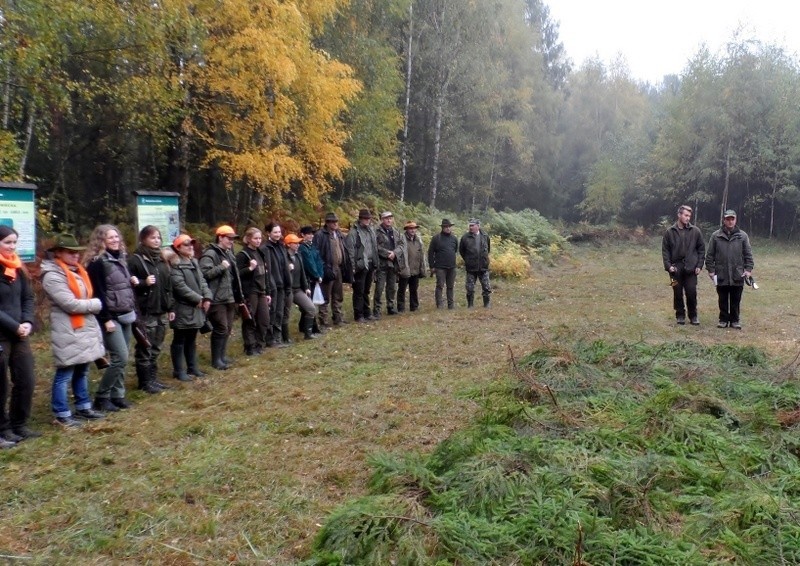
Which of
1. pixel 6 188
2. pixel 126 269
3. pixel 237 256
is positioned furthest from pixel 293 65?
pixel 126 269

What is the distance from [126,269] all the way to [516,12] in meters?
33.6

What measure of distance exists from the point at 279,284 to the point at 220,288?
131 cm

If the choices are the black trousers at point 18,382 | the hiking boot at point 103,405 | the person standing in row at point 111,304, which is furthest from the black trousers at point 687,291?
the black trousers at point 18,382

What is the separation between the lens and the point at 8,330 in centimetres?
488

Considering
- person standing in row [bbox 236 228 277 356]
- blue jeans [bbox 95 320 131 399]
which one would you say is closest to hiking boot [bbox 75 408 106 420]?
blue jeans [bbox 95 320 131 399]

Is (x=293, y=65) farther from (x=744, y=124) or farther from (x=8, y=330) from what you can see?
(x=744, y=124)

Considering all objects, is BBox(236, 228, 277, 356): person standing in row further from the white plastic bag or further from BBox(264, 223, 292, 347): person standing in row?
the white plastic bag

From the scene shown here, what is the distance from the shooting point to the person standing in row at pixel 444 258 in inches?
468

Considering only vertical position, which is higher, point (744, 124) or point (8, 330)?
point (744, 124)

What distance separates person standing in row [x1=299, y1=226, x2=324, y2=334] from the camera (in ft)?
31.5

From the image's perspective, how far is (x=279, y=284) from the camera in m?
8.72

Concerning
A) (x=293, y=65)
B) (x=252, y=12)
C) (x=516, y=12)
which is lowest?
(x=293, y=65)

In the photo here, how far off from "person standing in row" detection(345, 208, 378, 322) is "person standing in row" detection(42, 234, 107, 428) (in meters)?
5.41

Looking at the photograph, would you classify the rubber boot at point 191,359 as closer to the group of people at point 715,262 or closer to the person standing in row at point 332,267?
the person standing in row at point 332,267
